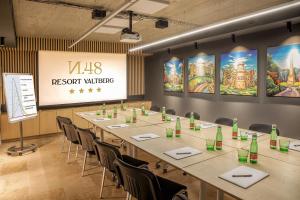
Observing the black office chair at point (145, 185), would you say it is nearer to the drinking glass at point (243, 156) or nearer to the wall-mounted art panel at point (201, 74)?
the drinking glass at point (243, 156)

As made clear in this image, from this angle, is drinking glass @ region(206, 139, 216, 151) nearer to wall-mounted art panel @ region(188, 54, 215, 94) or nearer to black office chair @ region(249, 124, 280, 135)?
black office chair @ region(249, 124, 280, 135)

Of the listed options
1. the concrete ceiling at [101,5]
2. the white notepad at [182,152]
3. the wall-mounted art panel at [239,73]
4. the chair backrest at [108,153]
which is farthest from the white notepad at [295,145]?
the wall-mounted art panel at [239,73]

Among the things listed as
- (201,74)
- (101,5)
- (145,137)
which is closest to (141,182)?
(145,137)

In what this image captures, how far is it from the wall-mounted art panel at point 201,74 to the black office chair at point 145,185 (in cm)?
458

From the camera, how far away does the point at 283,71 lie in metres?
4.59

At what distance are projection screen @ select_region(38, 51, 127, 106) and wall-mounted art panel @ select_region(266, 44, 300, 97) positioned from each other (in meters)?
4.87

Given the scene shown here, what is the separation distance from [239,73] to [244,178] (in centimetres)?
434

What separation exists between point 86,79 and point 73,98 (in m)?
0.77

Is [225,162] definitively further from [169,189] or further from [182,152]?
[169,189]

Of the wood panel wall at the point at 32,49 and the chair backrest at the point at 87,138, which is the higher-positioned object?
the wood panel wall at the point at 32,49

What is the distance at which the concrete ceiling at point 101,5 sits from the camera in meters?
3.72

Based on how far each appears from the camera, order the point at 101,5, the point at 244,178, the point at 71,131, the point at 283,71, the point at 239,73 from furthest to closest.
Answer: the point at 239,73, the point at 283,71, the point at 71,131, the point at 101,5, the point at 244,178

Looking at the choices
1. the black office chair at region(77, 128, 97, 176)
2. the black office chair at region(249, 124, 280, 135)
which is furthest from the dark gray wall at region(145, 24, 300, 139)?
the black office chair at region(77, 128, 97, 176)

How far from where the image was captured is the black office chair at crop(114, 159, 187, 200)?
1795 millimetres
